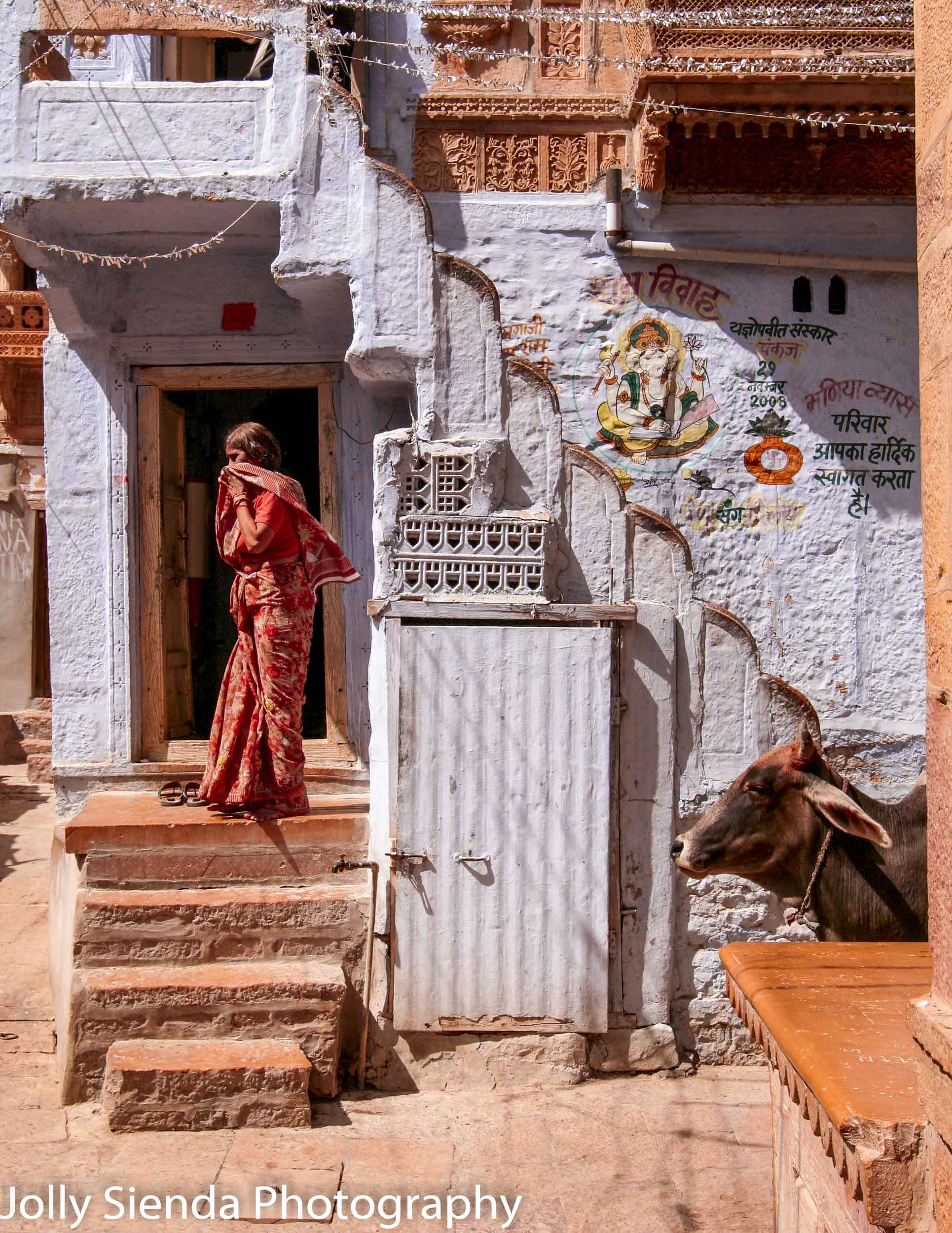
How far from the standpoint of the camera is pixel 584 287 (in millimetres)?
7004

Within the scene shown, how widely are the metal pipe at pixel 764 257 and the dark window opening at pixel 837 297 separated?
0.32 feet

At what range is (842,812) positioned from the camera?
13.5 feet

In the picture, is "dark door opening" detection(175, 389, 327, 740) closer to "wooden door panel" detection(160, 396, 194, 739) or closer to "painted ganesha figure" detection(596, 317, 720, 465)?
"wooden door panel" detection(160, 396, 194, 739)

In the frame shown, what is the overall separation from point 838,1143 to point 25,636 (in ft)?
37.1

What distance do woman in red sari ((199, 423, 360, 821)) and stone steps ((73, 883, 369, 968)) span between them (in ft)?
1.62

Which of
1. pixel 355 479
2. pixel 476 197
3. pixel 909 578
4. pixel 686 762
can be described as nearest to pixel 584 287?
pixel 476 197

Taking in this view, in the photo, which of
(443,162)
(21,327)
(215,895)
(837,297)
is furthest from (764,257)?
(21,327)

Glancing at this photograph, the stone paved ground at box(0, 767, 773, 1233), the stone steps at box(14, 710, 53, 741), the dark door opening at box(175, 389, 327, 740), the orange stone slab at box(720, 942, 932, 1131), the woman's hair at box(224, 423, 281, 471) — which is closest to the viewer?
the orange stone slab at box(720, 942, 932, 1131)

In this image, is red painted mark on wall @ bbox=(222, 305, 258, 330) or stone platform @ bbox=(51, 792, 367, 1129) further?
red painted mark on wall @ bbox=(222, 305, 258, 330)

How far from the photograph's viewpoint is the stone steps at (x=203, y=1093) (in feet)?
15.4

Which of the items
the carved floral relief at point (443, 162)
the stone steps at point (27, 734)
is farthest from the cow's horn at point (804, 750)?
the stone steps at point (27, 734)

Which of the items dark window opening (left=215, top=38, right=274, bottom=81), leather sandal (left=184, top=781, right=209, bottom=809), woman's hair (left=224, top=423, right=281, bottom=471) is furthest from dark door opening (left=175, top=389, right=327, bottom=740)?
dark window opening (left=215, top=38, right=274, bottom=81)

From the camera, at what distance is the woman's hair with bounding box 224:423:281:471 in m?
5.76

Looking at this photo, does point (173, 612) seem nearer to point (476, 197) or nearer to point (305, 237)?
point (305, 237)
